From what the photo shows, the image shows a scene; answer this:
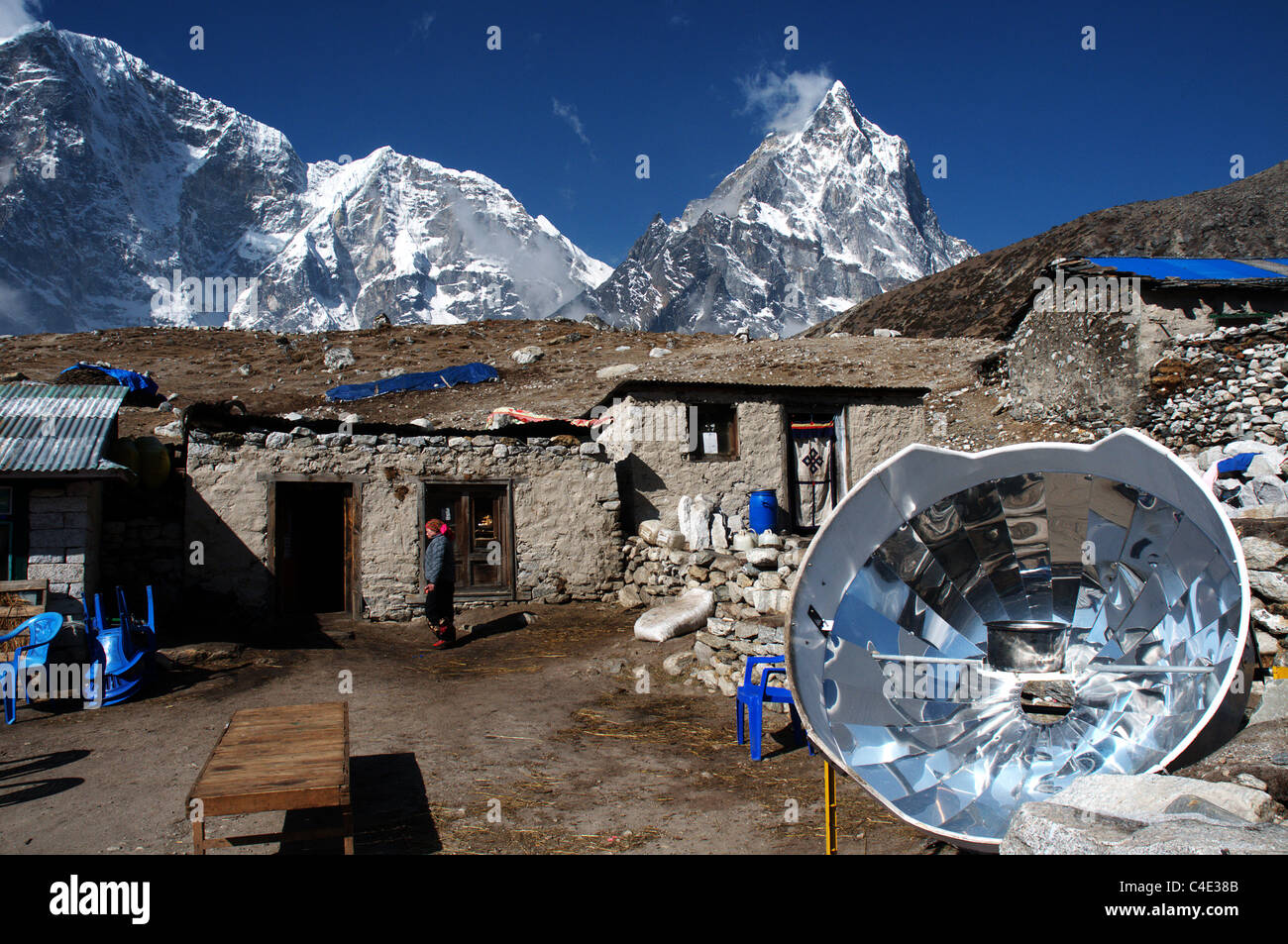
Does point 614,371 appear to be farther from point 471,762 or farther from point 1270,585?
point 1270,585

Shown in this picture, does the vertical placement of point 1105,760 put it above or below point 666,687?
above

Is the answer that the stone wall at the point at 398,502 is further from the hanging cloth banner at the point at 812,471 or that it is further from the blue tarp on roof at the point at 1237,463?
the blue tarp on roof at the point at 1237,463

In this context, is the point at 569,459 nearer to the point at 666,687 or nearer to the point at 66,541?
the point at 666,687

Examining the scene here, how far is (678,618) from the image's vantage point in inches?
375

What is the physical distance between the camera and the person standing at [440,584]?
10.1 metres

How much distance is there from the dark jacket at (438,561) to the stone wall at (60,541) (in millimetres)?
3747

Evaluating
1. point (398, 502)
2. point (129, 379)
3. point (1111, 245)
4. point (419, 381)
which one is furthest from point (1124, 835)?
point (1111, 245)

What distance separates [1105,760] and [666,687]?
525 cm

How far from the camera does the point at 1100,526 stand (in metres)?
3.89

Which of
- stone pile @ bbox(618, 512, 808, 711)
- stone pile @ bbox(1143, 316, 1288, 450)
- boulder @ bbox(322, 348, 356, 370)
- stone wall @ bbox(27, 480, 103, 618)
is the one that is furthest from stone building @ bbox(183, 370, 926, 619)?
boulder @ bbox(322, 348, 356, 370)

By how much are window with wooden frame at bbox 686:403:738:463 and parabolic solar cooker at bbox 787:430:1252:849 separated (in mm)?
8831

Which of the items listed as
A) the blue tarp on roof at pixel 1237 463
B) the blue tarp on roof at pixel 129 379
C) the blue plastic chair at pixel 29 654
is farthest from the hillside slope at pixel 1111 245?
the blue plastic chair at pixel 29 654

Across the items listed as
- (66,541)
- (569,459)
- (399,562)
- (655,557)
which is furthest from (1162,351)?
(66,541)

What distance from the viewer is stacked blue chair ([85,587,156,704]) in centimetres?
746
